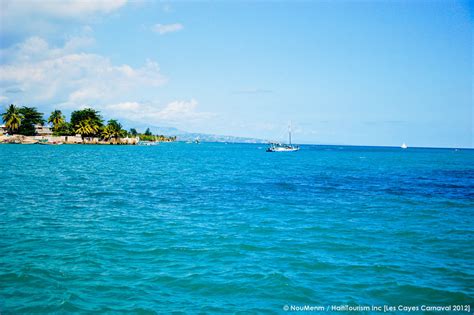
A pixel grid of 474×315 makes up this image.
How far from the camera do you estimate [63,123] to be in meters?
149

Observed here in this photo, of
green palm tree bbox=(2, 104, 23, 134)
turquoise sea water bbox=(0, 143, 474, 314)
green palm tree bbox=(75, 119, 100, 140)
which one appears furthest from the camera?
green palm tree bbox=(75, 119, 100, 140)

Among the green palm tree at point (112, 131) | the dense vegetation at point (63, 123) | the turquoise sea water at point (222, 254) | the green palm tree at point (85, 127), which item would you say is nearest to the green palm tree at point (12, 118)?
the dense vegetation at point (63, 123)

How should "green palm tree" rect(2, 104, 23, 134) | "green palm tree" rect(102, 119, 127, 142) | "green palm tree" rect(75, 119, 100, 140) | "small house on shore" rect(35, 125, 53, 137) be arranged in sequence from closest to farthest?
"green palm tree" rect(2, 104, 23, 134)
"small house on shore" rect(35, 125, 53, 137)
"green palm tree" rect(75, 119, 100, 140)
"green palm tree" rect(102, 119, 127, 142)

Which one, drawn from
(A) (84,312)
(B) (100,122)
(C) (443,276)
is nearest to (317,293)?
(C) (443,276)

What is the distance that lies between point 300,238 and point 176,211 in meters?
8.81

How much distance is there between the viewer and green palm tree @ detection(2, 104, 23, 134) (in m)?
126

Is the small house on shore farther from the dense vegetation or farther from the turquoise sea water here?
the turquoise sea water

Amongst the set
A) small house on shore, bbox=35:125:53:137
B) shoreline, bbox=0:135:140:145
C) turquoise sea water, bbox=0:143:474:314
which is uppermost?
small house on shore, bbox=35:125:53:137

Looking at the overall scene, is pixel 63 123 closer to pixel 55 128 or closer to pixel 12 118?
pixel 55 128

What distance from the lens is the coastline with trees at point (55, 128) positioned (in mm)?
129625

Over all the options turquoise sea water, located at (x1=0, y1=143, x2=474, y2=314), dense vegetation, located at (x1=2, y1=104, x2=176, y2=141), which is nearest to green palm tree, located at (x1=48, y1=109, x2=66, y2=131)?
dense vegetation, located at (x1=2, y1=104, x2=176, y2=141)

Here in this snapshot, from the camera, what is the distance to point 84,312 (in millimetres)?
8734

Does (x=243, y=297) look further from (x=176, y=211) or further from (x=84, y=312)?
(x=176, y=211)

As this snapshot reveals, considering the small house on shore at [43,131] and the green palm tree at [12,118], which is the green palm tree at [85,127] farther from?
the green palm tree at [12,118]
